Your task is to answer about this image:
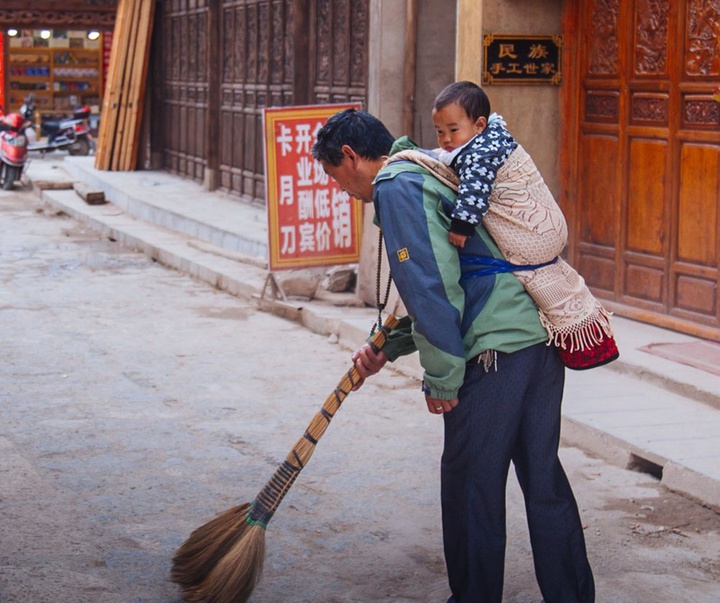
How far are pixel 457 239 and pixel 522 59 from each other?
5431mm

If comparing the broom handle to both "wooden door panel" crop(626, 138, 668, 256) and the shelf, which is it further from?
the shelf

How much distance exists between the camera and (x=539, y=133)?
8.95 meters

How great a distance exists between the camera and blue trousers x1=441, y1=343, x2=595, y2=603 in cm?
379

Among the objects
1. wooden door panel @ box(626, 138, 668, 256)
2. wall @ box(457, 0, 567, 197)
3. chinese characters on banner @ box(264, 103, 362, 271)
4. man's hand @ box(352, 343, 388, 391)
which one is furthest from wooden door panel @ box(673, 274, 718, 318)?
man's hand @ box(352, 343, 388, 391)

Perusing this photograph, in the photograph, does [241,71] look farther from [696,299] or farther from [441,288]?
[441,288]

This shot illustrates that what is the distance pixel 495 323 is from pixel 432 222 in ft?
1.16

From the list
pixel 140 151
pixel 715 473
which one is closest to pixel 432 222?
pixel 715 473

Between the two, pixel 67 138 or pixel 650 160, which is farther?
pixel 67 138

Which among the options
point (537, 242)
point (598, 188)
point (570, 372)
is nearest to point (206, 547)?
point (537, 242)

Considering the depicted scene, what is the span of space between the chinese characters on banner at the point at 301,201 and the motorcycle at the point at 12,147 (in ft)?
38.1

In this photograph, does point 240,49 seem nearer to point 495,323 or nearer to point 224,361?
point 224,361

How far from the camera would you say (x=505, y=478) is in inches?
152

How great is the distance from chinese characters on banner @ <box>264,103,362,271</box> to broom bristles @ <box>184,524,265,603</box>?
565 centimetres

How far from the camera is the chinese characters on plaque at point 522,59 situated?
344 inches
